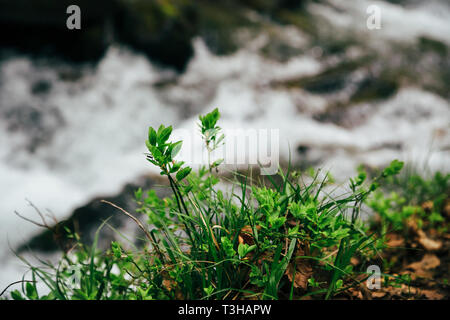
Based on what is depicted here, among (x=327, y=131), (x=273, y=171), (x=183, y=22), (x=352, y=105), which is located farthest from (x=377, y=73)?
(x=273, y=171)

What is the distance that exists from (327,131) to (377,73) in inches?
65.0

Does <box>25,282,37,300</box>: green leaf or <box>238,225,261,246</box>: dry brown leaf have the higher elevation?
<box>238,225,261,246</box>: dry brown leaf

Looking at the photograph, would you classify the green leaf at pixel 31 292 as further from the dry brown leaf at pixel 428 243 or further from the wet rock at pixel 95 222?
the dry brown leaf at pixel 428 243

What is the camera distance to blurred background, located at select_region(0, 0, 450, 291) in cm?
335

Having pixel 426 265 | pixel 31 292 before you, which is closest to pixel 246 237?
pixel 31 292

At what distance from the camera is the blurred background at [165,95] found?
335 cm

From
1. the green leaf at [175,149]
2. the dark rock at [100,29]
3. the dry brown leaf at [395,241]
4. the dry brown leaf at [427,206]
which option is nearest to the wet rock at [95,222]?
the green leaf at [175,149]

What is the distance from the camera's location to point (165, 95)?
14.8ft

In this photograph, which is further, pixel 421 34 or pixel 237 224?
pixel 421 34

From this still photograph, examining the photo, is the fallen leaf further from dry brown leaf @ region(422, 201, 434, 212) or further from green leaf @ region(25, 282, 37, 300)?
dry brown leaf @ region(422, 201, 434, 212)

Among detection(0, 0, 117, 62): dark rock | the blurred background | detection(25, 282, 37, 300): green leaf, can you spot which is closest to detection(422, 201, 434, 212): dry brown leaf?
the blurred background

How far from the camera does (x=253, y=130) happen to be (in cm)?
415

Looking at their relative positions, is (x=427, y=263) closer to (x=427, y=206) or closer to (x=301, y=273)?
(x=427, y=206)
